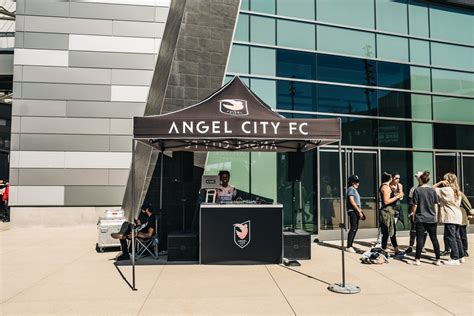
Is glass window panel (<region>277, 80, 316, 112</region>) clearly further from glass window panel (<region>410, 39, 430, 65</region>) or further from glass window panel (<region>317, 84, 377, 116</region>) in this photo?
glass window panel (<region>410, 39, 430, 65</region>)

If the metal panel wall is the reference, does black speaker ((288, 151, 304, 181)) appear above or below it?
below

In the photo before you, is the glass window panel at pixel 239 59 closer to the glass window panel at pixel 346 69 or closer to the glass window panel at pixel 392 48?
the glass window panel at pixel 346 69

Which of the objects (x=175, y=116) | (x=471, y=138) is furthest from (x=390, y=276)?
(x=471, y=138)

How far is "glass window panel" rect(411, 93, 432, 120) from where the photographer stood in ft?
43.6

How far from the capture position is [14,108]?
14.3 metres

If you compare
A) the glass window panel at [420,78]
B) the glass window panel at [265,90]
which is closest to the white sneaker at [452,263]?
the glass window panel at [265,90]

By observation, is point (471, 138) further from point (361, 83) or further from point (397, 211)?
point (397, 211)

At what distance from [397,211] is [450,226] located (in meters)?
1.46

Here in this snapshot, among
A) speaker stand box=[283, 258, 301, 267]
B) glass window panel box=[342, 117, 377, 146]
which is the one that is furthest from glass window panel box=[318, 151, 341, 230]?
speaker stand box=[283, 258, 301, 267]

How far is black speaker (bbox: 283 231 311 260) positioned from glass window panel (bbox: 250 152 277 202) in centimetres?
295

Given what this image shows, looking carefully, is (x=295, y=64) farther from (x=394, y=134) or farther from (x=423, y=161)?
(x=423, y=161)

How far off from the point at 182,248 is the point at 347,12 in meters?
10.0

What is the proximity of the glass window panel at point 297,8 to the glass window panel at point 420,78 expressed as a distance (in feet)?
14.4

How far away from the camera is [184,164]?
9.38 m
